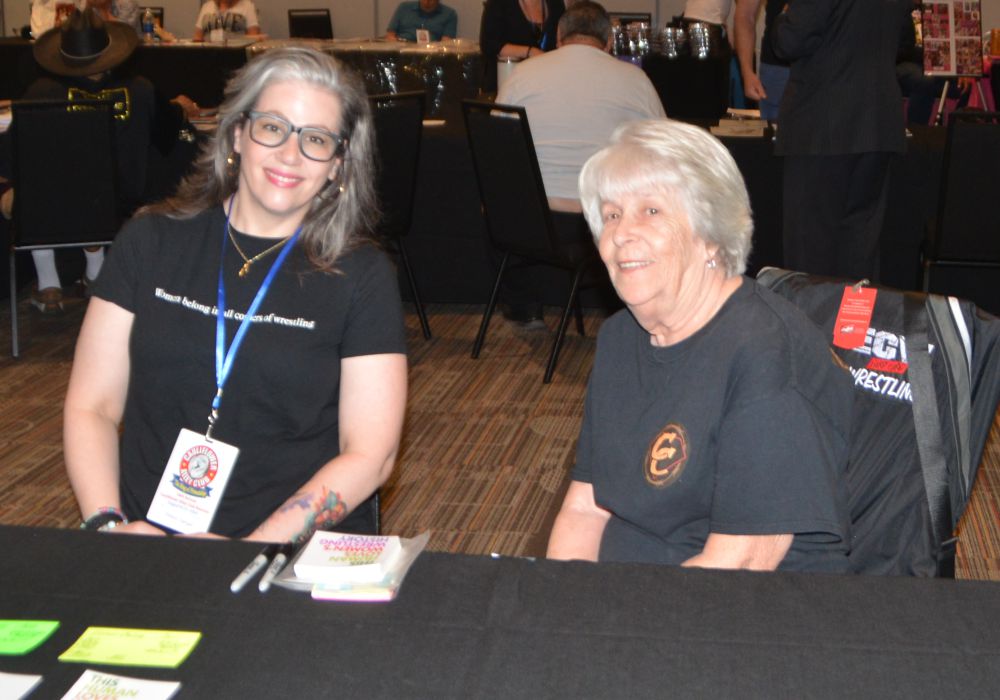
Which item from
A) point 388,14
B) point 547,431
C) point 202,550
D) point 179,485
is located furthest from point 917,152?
point 388,14

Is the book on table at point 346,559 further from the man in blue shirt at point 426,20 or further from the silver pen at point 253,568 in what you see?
the man in blue shirt at point 426,20

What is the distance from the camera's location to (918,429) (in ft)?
5.29

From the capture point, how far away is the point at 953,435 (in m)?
1.62

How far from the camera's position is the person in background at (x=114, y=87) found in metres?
4.68

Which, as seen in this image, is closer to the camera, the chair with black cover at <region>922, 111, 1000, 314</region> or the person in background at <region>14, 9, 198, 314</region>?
the chair with black cover at <region>922, 111, 1000, 314</region>

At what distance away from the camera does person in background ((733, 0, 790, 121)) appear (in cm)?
521

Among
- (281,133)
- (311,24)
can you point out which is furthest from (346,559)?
(311,24)

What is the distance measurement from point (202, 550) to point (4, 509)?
1997mm

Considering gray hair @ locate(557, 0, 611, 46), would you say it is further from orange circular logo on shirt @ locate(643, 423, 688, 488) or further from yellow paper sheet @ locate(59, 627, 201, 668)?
yellow paper sheet @ locate(59, 627, 201, 668)

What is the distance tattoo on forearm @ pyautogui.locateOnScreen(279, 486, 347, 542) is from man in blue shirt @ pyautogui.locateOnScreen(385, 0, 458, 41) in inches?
345

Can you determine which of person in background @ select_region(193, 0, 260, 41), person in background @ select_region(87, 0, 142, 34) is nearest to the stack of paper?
person in background @ select_region(87, 0, 142, 34)

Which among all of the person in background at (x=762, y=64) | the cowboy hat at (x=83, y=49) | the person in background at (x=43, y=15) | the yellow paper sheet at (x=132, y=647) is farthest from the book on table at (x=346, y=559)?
the person in background at (x=43, y=15)

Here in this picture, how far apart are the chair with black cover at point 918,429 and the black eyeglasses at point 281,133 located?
85 cm

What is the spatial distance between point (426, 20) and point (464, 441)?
7226mm
